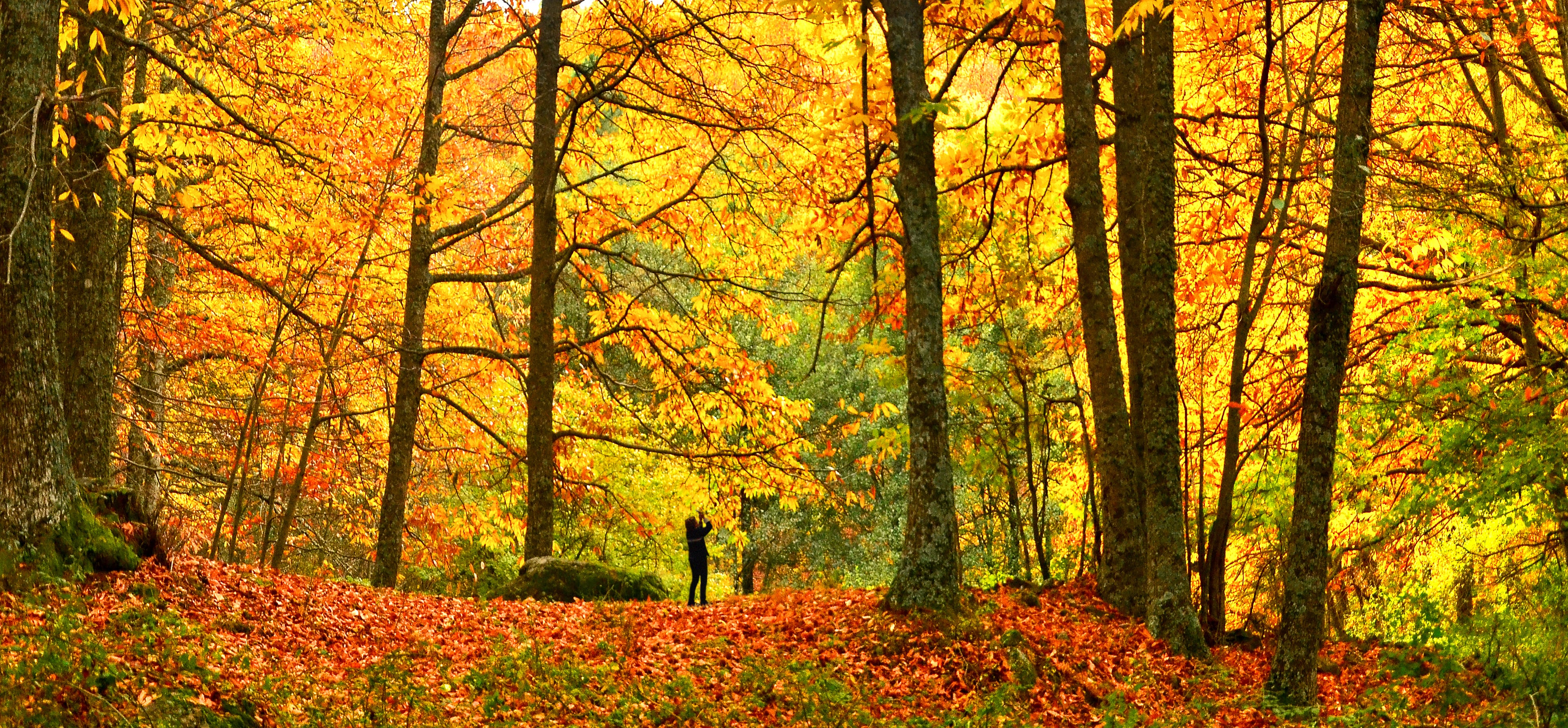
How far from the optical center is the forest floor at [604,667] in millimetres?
6395

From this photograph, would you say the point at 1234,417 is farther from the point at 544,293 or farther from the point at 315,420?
the point at 315,420

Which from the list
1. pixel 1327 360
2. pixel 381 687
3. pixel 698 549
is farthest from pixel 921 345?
pixel 381 687

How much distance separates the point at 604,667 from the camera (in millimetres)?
8609

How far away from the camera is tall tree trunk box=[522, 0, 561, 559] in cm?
1386

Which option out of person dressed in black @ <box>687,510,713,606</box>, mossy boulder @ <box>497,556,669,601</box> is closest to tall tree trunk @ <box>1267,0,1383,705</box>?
mossy boulder @ <box>497,556,669,601</box>

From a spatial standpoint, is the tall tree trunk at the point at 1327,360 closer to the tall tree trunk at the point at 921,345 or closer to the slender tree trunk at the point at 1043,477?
the tall tree trunk at the point at 921,345

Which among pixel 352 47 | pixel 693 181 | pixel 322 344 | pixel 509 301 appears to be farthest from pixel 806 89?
pixel 509 301

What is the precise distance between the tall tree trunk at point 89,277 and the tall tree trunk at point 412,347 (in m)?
4.20

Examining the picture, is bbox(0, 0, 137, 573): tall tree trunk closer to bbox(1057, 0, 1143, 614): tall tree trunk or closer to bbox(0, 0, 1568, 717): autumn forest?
bbox(0, 0, 1568, 717): autumn forest

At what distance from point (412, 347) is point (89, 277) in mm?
5028

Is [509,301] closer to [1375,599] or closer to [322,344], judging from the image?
[322,344]

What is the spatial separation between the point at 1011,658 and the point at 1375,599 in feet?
29.6

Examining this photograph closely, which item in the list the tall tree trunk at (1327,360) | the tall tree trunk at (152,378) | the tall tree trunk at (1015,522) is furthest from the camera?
the tall tree trunk at (1015,522)

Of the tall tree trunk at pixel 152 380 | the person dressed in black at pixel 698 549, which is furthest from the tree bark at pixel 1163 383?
the tall tree trunk at pixel 152 380
